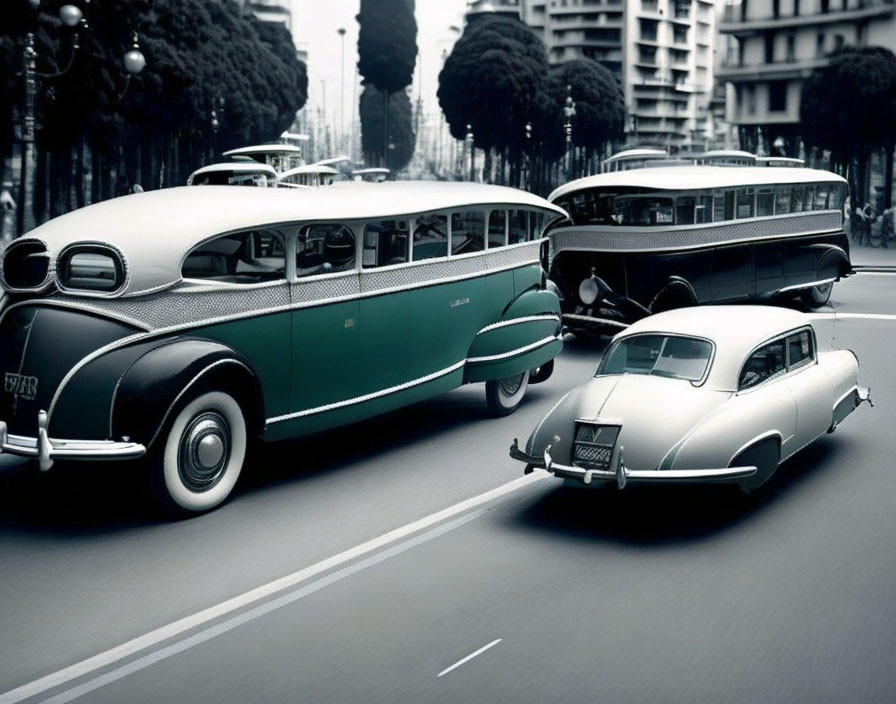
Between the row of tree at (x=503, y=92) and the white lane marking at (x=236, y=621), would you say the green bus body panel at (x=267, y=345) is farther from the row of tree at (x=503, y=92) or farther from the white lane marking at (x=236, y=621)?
the row of tree at (x=503, y=92)

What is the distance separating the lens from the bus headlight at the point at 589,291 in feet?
52.5

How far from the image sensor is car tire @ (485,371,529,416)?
12.1 m

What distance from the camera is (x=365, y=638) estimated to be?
644 centimetres

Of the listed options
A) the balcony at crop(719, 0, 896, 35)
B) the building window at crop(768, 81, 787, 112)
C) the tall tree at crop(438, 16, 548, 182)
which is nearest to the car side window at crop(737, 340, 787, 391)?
the balcony at crop(719, 0, 896, 35)

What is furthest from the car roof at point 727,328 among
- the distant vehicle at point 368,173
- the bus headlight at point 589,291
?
the bus headlight at point 589,291

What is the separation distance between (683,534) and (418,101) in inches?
5334

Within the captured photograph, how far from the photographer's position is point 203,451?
863cm

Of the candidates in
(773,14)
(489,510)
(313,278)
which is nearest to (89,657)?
(489,510)

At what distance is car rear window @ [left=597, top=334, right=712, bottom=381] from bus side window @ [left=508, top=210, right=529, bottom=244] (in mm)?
3376

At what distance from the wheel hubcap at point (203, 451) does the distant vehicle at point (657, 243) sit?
280 inches

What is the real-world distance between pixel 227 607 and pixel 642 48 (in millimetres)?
121416

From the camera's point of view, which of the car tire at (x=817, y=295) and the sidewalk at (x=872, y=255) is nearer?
the car tire at (x=817, y=295)

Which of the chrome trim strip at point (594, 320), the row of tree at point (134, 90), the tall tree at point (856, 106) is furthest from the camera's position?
the tall tree at point (856, 106)

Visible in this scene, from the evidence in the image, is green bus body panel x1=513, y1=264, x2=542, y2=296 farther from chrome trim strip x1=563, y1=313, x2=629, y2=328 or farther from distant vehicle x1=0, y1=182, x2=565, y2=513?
chrome trim strip x1=563, y1=313, x2=629, y2=328
